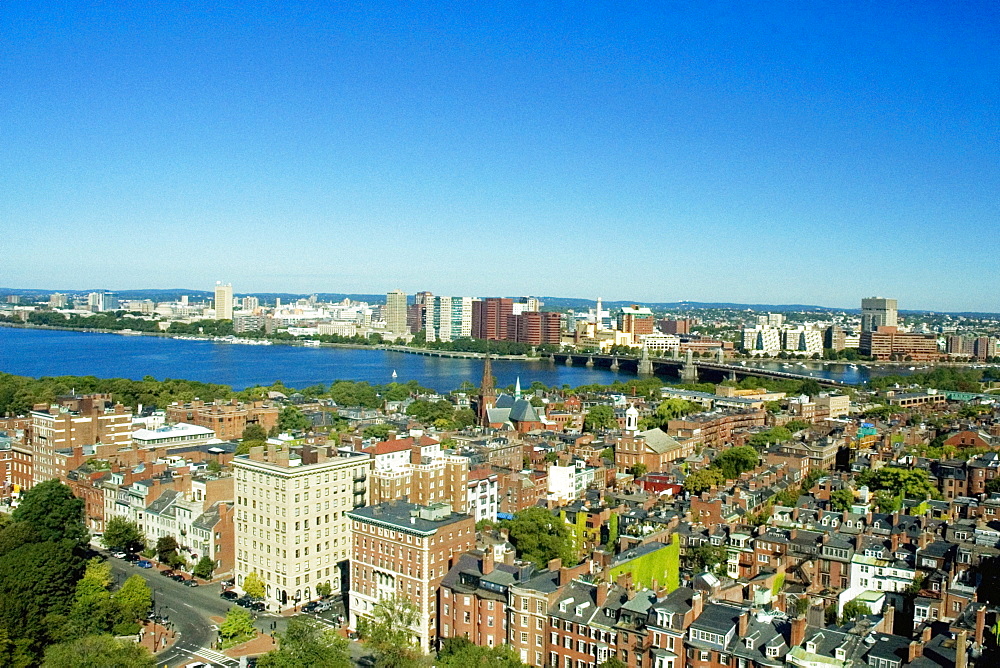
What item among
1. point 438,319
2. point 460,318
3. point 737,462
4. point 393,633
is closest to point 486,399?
point 737,462

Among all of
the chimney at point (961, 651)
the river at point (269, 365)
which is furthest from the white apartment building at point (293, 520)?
the river at point (269, 365)


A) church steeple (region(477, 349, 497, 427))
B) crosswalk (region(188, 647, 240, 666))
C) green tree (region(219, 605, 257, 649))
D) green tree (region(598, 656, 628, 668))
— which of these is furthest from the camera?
church steeple (region(477, 349, 497, 427))

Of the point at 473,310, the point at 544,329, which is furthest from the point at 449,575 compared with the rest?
the point at 473,310

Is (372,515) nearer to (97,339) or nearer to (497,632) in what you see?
(497,632)

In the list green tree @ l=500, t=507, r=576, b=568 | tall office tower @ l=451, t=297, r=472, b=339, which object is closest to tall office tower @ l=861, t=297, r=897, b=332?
tall office tower @ l=451, t=297, r=472, b=339

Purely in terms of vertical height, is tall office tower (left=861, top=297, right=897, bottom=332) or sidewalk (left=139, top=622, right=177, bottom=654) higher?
tall office tower (left=861, top=297, right=897, bottom=332)

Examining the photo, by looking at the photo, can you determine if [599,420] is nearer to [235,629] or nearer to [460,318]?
[235,629]

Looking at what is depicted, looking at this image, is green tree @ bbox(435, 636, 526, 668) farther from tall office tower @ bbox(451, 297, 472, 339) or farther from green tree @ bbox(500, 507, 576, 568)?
tall office tower @ bbox(451, 297, 472, 339)
